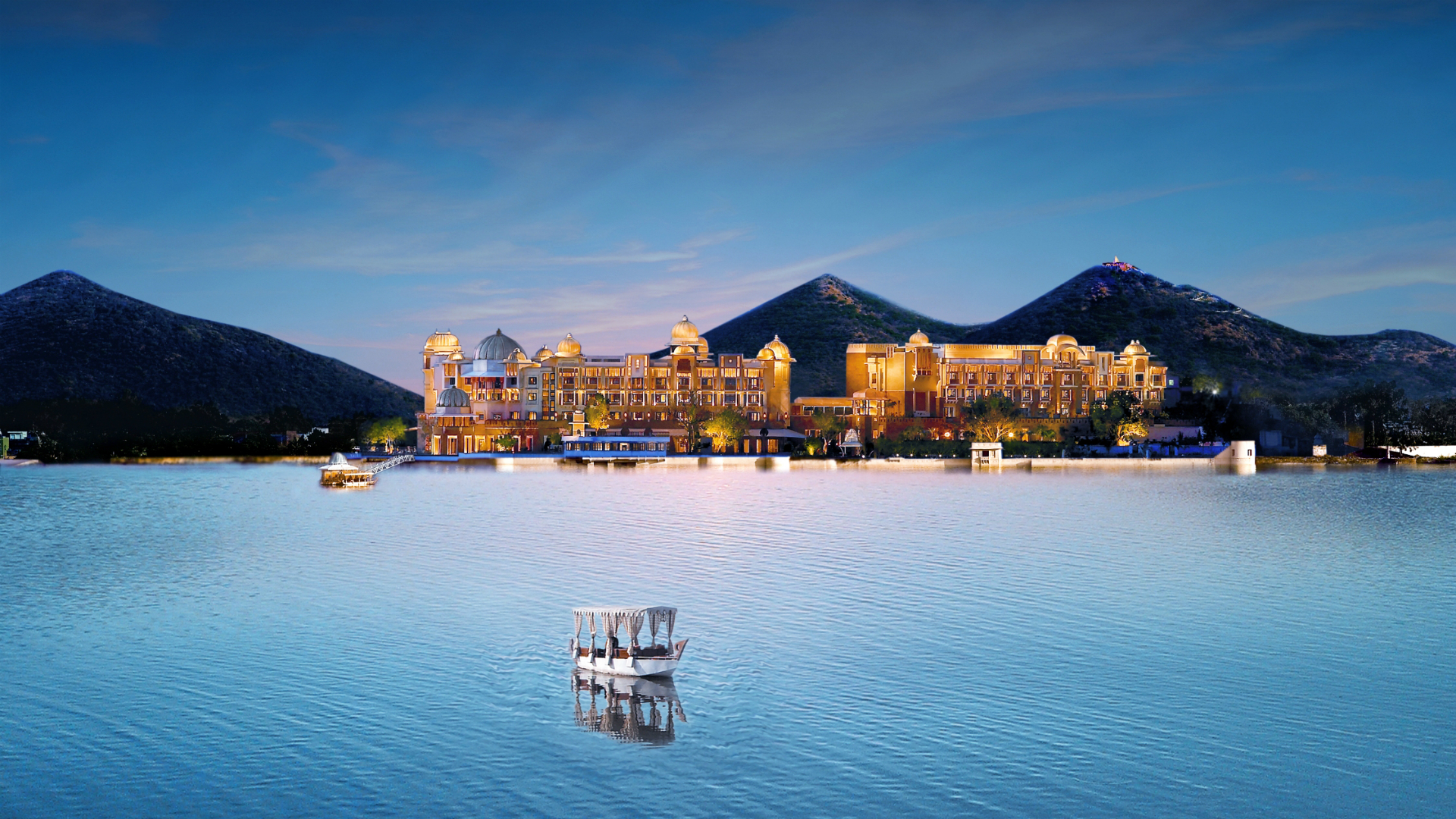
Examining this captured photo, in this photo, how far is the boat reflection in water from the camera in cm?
2234

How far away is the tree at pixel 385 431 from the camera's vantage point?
5881 inches

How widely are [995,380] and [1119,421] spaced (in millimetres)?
15981

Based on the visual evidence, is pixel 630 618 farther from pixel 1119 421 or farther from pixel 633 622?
pixel 1119 421

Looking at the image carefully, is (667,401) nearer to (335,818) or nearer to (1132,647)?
(1132,647)

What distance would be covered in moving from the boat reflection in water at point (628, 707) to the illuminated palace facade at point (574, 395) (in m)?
118

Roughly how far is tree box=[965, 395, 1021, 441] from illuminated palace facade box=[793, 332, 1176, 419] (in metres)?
6.80

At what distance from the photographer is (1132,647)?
98.6 ft

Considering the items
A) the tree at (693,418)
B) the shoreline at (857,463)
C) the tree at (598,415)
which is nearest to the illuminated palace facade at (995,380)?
the shoreline at (857,463)

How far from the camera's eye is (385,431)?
5891 inches

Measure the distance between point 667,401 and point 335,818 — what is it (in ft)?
423

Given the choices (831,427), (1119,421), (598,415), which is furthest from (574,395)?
(1119,421)

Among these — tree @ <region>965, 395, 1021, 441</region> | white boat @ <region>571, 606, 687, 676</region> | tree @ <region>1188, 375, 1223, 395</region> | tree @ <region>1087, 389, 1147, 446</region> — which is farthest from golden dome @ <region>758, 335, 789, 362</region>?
white boat @ <region>571, 606, 687, 676</region>

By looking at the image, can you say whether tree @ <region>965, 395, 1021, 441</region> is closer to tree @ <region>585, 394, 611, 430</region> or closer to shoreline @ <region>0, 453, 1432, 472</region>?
shoreline @ <region>0, 453, 1432, 472</region>

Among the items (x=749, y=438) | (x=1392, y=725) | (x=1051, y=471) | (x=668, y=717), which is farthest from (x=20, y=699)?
(x=749, y=438)
